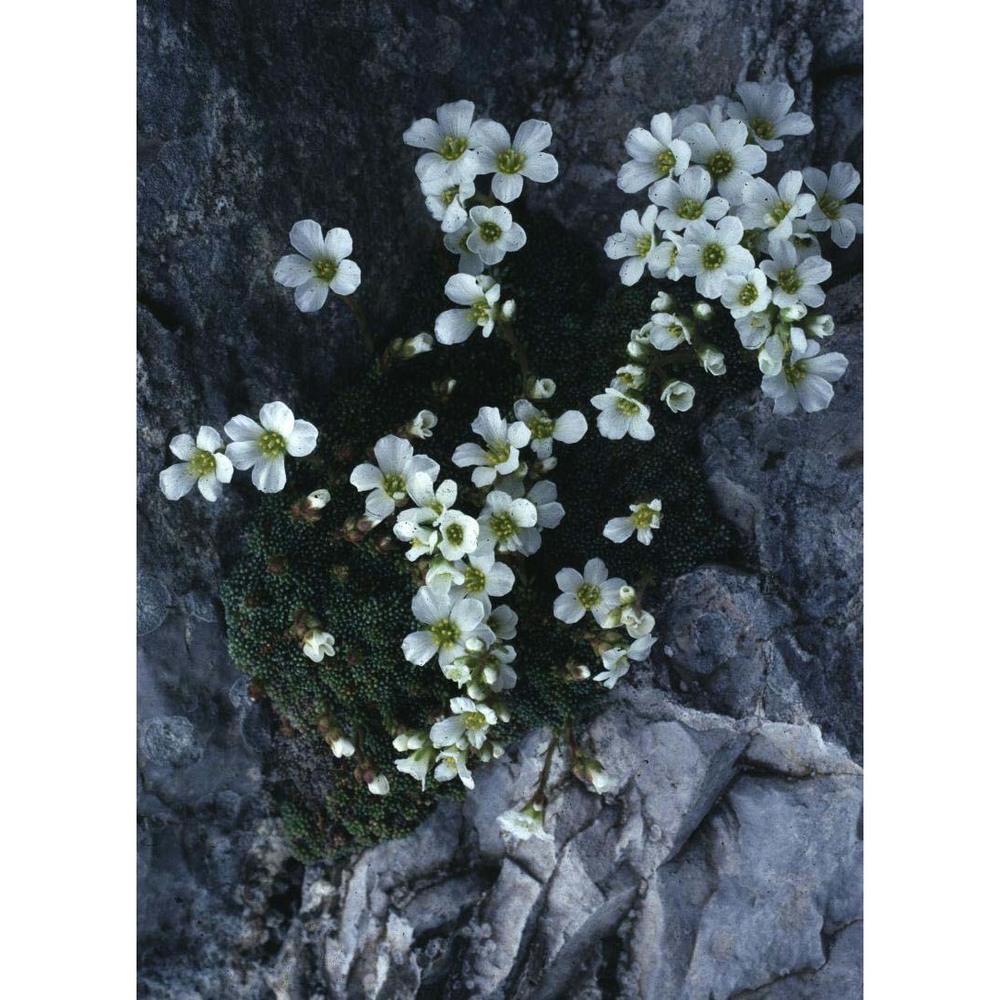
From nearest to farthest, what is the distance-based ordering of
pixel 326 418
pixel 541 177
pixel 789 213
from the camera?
pixel 789 213, pixel 541 177, pixel 326 418

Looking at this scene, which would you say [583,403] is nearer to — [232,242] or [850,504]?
[850,504]

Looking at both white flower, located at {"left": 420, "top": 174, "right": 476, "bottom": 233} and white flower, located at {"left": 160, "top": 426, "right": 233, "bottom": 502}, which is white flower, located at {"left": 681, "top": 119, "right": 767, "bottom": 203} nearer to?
white flower, located at {"left": 420, "top": 174, "right": 476, "bottom": 233}

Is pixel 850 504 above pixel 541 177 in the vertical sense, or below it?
below

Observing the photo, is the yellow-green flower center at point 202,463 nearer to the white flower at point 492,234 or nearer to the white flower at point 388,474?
the white flower at point 388,474

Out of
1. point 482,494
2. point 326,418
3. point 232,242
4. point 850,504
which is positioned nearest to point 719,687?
point 850,504

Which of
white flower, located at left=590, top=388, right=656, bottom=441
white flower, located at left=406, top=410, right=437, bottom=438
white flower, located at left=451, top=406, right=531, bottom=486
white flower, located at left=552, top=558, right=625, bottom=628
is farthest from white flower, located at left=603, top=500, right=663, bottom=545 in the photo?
white flower, located at left=406, top=410, right=437, bottom=438

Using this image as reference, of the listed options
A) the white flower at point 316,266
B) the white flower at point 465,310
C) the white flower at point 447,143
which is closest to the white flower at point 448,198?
the white flower at point 447,143

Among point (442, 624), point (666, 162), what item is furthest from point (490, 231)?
point (442, 624)
